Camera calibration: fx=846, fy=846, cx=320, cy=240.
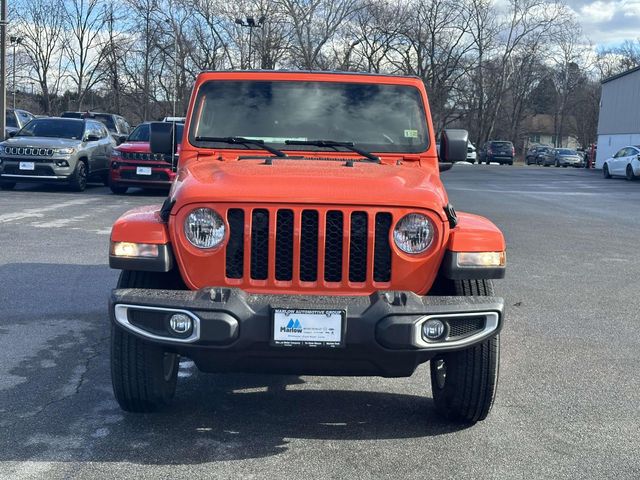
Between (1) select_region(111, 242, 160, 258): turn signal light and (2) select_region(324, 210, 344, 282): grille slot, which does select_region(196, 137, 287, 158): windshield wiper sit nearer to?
(2) select_region(324, 210, 344, 282): grille slot

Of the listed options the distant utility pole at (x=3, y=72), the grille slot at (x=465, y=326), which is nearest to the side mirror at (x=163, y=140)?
the grille slot at (x=465, y=326)

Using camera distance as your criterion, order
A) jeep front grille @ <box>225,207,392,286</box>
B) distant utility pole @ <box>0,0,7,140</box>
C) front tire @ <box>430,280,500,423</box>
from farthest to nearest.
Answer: distant utility pole @ <box>0,0,7,140</box>, front tire @ <box>430,280,500,423</box>, jeep front grille @ <box>225,207,392,286</box>

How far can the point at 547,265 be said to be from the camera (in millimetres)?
10312

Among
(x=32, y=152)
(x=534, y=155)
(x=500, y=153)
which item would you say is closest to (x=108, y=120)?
(x=32, y=152)

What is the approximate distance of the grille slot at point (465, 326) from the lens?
12.9 feet

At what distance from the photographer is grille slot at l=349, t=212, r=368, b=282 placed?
4074 millimetres

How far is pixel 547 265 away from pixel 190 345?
7281mm

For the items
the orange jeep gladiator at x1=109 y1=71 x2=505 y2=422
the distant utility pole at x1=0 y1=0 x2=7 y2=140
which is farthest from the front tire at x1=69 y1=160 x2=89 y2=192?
the orange jeep gladiator at x1=109 y1=71 x2=505 y2=422

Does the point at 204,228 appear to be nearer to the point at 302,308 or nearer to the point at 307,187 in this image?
the point at 307,187

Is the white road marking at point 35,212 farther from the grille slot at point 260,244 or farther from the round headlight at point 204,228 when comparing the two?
the grille slot at point 260,244

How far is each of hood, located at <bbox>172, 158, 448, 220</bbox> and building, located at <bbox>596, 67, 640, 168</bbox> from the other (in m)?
47.5

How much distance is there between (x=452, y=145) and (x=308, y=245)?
2242 mm

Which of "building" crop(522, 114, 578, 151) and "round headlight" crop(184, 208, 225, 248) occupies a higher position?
"round headlight" crop(184, 208, 225, 248)

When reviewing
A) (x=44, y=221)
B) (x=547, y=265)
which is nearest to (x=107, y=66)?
(x=44, y=221)
